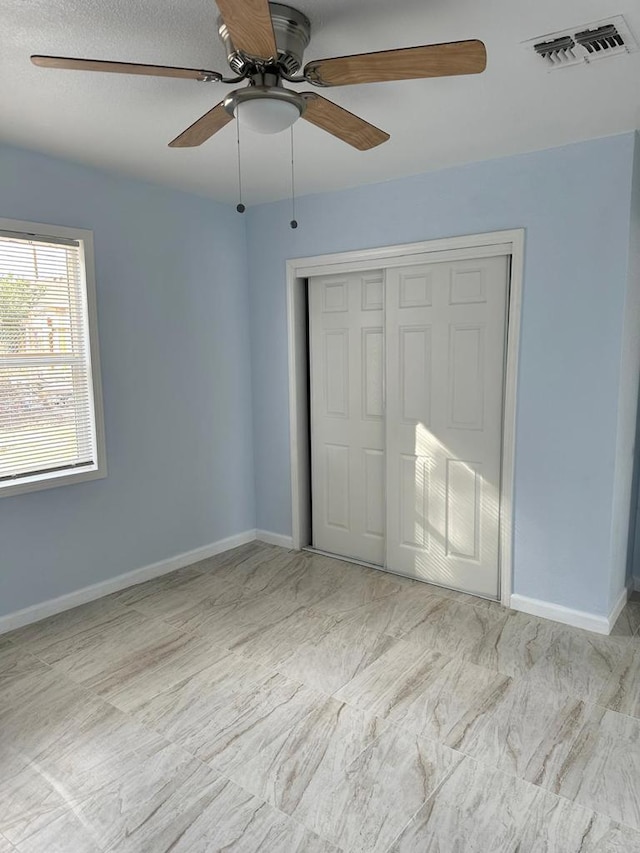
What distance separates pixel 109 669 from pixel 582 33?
311 cm

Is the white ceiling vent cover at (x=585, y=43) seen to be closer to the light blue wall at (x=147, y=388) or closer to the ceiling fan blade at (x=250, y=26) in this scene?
the ceiling fan blade at (x=250, y=26)

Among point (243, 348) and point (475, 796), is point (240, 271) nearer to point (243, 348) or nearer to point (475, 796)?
point (243, 348)

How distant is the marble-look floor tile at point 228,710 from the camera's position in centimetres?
223

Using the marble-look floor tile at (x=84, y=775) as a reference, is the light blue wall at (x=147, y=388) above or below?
above

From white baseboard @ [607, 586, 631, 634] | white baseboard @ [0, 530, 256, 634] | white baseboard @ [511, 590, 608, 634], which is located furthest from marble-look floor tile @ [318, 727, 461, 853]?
white baseboard @ [0, 530, 256, 634]

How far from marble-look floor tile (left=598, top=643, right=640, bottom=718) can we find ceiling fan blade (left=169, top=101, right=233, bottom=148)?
8.87 feet

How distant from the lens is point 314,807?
1928 mm

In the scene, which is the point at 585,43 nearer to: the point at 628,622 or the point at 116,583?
the point at 628,622

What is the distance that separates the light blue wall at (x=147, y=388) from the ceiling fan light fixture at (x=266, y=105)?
5.53ft

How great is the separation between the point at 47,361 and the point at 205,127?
161 centimetres

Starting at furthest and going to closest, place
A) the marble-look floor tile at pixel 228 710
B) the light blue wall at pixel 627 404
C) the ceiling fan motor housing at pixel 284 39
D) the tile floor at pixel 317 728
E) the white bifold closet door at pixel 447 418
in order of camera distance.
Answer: the white bifold closet door at pixel 447 418 → the light blue wall at pixel 627 404 → the marble-look floor tile at pixel 228 710 → the tile floor at pixel 317 728 → the ceiling fan motor housing at pixel 284 39

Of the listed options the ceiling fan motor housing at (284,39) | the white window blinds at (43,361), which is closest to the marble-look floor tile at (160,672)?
the white window blinds at (43,361)

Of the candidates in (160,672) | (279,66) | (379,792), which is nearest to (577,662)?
(379,792)

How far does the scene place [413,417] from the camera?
3613 millimetres
